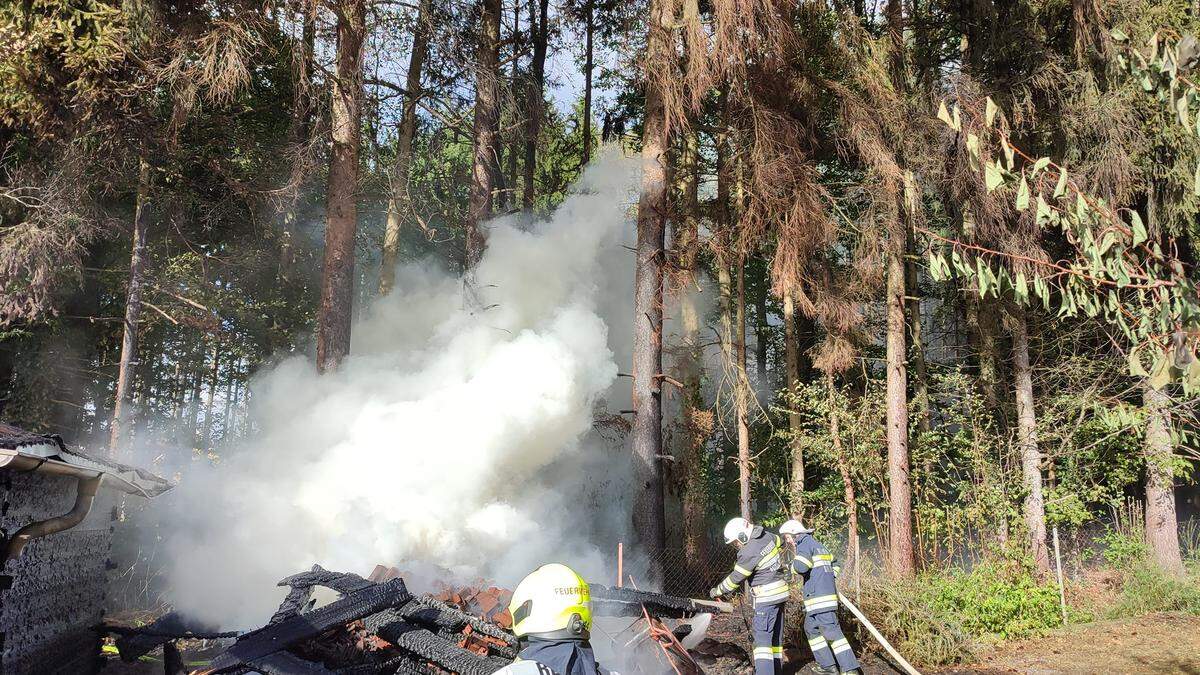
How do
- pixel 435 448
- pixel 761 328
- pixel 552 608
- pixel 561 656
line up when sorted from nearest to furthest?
pixel 561 656
pixel 552 608
pixel 435 448
pixel 761 328

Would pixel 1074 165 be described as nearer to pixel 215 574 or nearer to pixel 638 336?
pixel 638 336

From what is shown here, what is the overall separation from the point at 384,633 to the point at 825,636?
467 cm

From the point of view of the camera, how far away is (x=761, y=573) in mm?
8672

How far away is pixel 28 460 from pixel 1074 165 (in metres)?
14.7

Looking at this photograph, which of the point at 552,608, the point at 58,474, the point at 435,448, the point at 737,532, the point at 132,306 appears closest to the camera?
the point at 552,608

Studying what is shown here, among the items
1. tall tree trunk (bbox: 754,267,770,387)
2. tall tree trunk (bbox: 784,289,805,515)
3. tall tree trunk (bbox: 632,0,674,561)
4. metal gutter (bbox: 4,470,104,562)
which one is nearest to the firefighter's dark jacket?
metal gutter (bbox: 4,470,104,562)

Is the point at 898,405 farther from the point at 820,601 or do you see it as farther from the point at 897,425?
the point at 820,601

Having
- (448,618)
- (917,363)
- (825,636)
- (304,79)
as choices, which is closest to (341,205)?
(304,79)

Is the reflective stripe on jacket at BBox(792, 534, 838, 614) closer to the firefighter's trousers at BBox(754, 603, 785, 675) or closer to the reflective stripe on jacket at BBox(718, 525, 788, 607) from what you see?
the reflective stripe on jacket at BBox(718, 525, 788, 607)

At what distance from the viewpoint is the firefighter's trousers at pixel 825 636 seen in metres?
8.47

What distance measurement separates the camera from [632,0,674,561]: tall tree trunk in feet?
42.4

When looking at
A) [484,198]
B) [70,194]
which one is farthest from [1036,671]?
[70,194]

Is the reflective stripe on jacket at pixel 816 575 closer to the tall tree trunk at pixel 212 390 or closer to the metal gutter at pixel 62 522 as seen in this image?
the metal gutter at pixel 62 522

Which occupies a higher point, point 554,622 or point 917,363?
point 917,363
